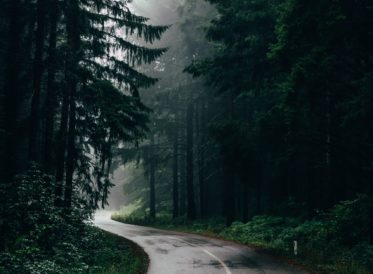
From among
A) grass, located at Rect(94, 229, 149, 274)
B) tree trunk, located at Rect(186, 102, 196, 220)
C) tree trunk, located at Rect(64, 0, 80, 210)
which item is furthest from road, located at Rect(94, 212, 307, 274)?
tree trunk, located at Rect(186, 102, 196, 220)

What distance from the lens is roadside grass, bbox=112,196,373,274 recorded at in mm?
12992

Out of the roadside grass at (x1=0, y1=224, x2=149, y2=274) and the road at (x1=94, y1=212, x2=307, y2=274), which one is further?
the road at (x1=94, y1=212, x2=307, y2=274)

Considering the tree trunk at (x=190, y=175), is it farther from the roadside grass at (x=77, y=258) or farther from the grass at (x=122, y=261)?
the grass at (x=122, y=261)

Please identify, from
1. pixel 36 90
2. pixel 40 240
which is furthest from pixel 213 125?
pixel 40 240

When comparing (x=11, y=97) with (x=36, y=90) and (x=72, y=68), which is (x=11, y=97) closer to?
(x=36, y=90)

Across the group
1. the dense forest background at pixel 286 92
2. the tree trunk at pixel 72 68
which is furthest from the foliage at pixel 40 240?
the dense forest background at pixel 286 92

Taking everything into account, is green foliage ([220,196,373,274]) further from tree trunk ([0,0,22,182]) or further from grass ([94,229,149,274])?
tree trunk ([0,0,22,182])

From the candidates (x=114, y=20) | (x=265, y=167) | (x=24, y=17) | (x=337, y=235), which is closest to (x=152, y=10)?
(x=265, y=167)

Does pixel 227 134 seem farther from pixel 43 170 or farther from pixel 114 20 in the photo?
pixel 43 170

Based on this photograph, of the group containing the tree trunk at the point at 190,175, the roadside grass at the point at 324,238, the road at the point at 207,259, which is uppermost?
the tree trunk at the point at 190,175

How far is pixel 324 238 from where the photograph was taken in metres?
17.1

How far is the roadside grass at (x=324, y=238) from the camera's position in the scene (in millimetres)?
12992

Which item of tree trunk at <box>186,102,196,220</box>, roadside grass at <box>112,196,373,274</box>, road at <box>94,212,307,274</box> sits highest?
tree trunk at <box>186,102,196,220</box>

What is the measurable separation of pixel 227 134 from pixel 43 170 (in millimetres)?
9896
